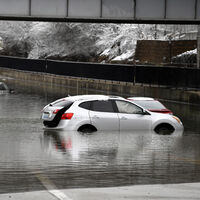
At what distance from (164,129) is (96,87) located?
4118 cm

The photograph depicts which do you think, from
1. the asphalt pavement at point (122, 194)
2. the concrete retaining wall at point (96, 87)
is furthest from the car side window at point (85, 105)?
the concrete retaining wall at point (96, 87)

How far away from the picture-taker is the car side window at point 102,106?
62.5 ft

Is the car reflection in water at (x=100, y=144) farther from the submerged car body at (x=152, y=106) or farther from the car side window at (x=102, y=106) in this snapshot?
the submerged car body at (x=152, y=106)

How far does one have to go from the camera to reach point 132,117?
19.4m

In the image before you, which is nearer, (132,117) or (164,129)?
(132,117)

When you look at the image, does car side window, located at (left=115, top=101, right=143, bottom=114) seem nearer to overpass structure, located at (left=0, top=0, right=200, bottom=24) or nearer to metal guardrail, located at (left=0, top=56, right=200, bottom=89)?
overpass structure, located at (left=0, top=0, right=200, bottom=24)

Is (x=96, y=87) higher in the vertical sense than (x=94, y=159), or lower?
lower

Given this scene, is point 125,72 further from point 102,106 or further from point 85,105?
point 85,105

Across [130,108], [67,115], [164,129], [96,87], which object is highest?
[130,108]

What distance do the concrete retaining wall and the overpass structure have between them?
7761 millimetres

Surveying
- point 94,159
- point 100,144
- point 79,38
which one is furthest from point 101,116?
point 79,38

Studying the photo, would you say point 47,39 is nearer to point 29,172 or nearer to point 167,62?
point 167,62

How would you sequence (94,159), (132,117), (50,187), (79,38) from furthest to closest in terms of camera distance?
(79,38)
(132,117)
(94,159)
(50,187)

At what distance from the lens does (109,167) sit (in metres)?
12.0
